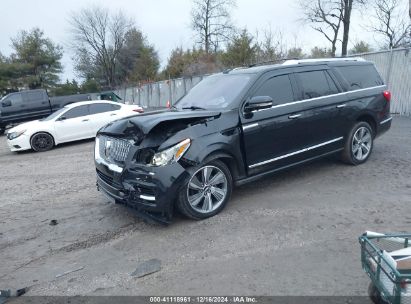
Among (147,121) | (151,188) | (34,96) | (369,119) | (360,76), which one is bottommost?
(151,188)

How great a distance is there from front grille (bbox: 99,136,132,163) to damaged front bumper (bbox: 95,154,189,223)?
19 cm

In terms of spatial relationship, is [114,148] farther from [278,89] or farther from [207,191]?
[278,89]

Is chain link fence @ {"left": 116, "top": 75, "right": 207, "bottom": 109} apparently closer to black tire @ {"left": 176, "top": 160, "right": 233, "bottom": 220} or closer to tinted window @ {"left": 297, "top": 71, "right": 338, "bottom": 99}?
tinted window @ {"left": 297, "top": 71, "right": 338, "bottom": 99}

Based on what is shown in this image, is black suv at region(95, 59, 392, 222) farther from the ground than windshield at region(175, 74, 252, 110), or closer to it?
closer to it

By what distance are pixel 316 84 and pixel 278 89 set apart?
85 cm

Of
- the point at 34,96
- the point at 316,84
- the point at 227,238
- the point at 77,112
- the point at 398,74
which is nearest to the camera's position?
the point at 227,238

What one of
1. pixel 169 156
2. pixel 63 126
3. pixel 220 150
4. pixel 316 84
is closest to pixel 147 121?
pixel 169 156

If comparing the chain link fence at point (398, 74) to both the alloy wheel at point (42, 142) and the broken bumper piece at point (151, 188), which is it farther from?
the alloy wheel at point (42, 142)

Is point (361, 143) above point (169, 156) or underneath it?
underneath

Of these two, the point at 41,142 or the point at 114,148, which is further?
the point at 41,142

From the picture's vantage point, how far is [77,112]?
11.6 metres

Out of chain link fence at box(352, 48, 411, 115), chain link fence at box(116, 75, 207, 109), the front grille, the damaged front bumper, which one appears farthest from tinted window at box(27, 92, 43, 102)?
chain link fence at box(352, 48, 411, 115)

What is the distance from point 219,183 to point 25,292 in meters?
2.51

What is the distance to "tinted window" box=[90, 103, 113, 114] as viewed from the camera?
11977 millimetres
